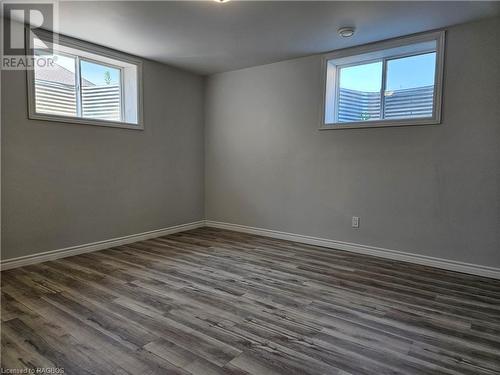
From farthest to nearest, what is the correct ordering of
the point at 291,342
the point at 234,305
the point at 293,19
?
the point at 293,19
the point at 234,305
the point at 291,342

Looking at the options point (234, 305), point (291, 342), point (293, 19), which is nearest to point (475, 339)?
point (291, 342)

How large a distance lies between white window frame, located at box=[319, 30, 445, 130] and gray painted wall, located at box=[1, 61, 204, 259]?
2128 mm

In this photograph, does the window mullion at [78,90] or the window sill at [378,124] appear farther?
the window mullion at [78,90]

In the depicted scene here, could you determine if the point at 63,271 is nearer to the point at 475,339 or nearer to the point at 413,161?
the point at 475,339

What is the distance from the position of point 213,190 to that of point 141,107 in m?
1.72

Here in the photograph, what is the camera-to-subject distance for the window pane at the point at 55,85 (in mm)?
3352

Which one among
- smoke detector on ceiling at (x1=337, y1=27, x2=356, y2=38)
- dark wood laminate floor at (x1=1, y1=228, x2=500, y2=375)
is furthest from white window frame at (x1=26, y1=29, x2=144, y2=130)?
smoke detector on ceiling at (x1=337, y1=27, x2=356, y2=38)

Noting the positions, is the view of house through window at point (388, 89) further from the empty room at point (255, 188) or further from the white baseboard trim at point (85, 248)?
the white baseboard trim at point (85, 248)

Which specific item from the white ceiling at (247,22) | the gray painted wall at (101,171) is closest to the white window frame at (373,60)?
the white ceiling at (247,22)

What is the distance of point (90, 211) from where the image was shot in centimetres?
379

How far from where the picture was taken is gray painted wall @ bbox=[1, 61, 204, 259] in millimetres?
3145

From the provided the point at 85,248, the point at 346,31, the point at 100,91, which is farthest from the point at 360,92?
the point at 85,248

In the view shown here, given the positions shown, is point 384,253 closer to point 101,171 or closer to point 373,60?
point 373,60

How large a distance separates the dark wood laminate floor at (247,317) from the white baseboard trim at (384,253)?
0.12 metres
